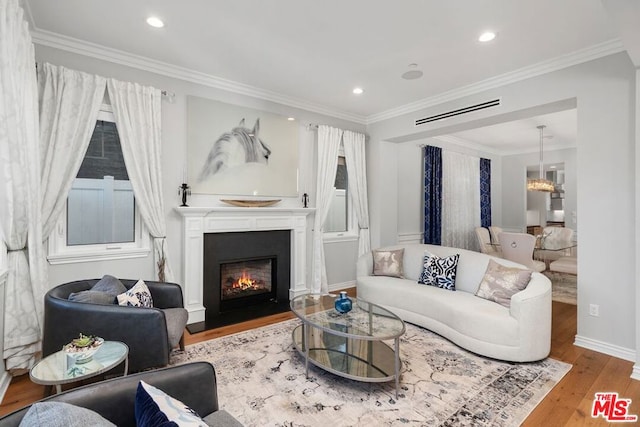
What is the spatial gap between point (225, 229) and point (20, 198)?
196 cm

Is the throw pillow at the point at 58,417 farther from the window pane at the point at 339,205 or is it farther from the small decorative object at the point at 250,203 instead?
the window pane at the point at 339,205

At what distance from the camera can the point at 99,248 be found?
11.0ft

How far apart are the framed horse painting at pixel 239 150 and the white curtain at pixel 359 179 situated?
38.8 inches

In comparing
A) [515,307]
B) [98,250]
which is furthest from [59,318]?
[515,307]

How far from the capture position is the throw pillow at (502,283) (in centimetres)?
312

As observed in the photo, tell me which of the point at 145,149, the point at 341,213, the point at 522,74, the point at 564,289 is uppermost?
the point at 522,74

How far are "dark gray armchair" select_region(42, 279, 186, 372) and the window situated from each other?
3.26 metres

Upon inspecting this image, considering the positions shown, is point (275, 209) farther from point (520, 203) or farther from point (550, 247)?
point (520, 203)

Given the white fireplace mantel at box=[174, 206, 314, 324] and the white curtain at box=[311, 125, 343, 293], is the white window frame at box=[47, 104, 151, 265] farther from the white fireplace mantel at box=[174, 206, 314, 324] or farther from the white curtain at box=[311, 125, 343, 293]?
the white curtain at box=[311, 125, 343, 293]

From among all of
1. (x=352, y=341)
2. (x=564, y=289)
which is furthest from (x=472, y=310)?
(x=564, y=289)

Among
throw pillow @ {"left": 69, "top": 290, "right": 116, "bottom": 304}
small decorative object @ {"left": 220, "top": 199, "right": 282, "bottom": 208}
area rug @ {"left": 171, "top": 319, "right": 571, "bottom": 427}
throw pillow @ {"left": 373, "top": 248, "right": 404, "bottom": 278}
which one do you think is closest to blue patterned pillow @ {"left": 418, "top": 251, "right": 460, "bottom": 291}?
throw pillow @ {"left": 373, "top": 248, "right": 404, "bottom": 278}

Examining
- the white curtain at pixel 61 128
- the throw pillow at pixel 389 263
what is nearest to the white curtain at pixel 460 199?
the throw pillow at pixel 389 263

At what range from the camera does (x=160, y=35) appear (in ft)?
9.91

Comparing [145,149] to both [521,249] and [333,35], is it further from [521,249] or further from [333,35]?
[521,249]
